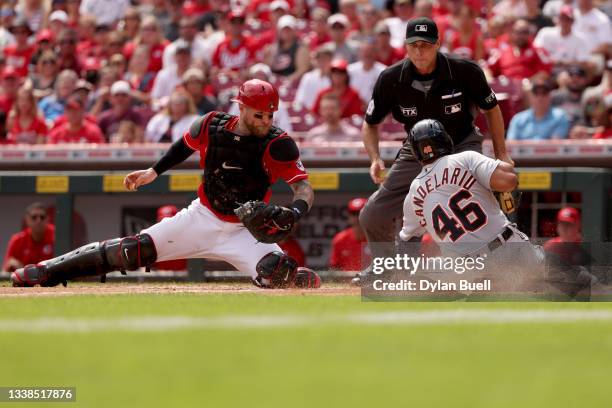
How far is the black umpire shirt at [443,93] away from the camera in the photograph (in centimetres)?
800

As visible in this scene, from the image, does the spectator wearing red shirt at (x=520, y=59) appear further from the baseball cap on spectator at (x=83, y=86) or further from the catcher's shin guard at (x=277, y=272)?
the catcher's shin guard at (x=277, y=272)

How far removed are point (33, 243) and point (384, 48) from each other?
4.73 meters

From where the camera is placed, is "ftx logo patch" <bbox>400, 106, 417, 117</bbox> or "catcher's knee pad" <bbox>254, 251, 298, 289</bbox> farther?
"ftx logo patch" <bbox>400, 106, 417, 117</bbox>

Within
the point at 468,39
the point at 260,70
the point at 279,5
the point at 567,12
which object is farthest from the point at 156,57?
the point at 567,12

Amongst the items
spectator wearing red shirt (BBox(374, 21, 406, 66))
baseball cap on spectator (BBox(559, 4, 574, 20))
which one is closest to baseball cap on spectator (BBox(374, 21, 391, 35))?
spectator wearing red shirt (BBox(374, 21, 406, 66))

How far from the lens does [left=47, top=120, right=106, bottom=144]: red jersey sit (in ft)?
40.9

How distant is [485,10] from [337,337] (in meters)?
11.1

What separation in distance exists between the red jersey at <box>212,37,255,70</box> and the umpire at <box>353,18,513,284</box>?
20.9ft

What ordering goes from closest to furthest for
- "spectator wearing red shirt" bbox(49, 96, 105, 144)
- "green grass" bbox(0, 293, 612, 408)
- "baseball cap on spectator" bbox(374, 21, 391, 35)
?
"green grass" bbox(0, 293, 612, 408) → "spectator wearing red shirt" bbox(49, 96, 105, 144) → "baseball cap on spectator" bbox(374, 21, 391, 35)

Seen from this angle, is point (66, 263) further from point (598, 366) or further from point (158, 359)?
point (598, 366)

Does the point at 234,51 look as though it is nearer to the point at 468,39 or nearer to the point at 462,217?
the point at 468,39

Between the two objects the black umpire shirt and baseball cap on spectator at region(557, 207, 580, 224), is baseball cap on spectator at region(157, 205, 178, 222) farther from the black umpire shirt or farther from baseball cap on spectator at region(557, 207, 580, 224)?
baseball cap on spectator at region(557, 207, 580, 224)

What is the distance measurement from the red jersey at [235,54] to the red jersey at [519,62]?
3.08 metres

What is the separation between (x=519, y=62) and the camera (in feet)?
42.8
